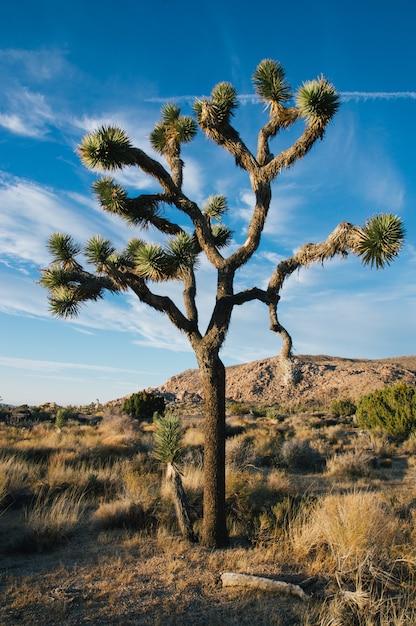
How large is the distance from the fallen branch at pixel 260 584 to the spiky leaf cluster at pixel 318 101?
677 cm

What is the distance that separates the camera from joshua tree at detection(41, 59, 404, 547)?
6574mm

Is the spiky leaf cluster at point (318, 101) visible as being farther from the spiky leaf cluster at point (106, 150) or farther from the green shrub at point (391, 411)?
the green shrub at point (391, 411)

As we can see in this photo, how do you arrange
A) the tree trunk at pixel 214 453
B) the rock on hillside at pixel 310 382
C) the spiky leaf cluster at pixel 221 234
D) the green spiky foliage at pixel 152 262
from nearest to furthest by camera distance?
1. the tree trunk at pixel 214 453
2. the green spiky foliage at pixel 152 262
3. the spiky leaf cluster at pixel 221 234
4. the rock on hillside at pixel 310 382

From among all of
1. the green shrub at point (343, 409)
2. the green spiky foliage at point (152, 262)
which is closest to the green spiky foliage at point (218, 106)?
the green spiky foliage at point (152, 262)

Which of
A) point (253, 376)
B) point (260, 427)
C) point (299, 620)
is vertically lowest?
point (299, 620)

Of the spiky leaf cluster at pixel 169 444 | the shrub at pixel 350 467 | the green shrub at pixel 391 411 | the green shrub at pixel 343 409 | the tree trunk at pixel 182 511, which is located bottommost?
the tree trunk at pixel 182 511

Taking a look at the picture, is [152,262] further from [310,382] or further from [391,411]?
[310,382]

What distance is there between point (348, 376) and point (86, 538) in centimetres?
4814

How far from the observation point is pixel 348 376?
51156mm

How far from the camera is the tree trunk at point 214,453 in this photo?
6504 mm

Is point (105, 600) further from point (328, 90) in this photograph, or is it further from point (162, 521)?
point (328, 90)

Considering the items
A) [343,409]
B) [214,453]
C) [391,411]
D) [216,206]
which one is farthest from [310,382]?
[214,453]

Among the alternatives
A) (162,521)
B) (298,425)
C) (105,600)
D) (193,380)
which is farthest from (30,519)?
(193,380)

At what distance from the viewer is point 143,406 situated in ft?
82.8
